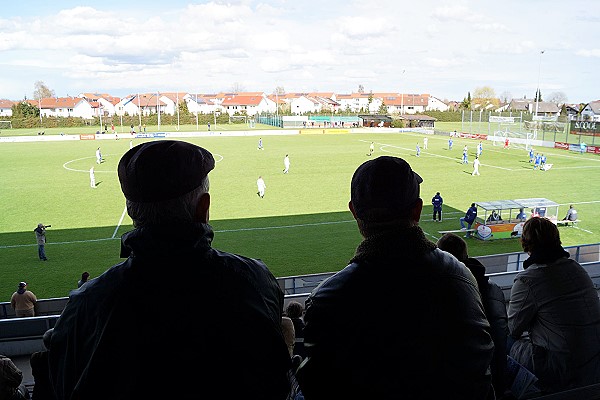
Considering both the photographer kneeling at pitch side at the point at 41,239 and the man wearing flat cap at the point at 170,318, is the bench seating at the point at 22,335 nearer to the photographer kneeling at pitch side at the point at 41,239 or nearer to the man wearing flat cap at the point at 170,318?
the man wearing flat cap at the point at 170,318

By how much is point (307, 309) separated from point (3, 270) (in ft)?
46.4

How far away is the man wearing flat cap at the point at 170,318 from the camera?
1463 mm

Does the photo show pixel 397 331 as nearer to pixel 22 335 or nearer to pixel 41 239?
pixel 22 335

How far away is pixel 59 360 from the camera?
1.57 m

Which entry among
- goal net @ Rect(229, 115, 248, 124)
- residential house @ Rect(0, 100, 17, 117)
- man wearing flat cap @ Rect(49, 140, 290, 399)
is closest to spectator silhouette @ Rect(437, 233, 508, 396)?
man wearing flat cap @ Rect(49, 140, 290, 399)

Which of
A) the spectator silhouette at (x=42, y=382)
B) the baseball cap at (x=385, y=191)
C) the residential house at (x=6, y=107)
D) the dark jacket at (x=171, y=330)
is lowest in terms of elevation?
the spectator silhouette at (x=42, y=382)

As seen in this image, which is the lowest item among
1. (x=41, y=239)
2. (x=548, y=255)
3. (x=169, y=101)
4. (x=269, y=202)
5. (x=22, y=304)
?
(x=269, y=202)

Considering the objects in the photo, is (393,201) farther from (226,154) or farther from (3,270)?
(226,154)

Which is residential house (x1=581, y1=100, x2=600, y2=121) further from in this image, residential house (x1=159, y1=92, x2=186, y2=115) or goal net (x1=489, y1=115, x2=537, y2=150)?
residential house (x1=159, y1=92, x2=186, y2=115)

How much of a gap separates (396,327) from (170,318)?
75cm

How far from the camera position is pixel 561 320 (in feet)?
10.4

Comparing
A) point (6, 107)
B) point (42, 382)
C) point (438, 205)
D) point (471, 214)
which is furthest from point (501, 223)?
point (6, 107)

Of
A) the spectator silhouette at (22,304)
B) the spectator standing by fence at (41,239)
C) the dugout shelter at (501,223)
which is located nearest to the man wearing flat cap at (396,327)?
the spectator silhouette at (22,304)

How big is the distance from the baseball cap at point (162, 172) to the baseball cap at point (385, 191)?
0.63m
